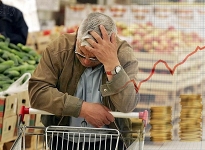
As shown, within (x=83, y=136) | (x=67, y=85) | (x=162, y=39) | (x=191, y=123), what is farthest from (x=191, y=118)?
(x=67, y=85)

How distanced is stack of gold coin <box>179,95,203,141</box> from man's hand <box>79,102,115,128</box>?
43cm

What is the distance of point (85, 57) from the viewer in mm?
3484

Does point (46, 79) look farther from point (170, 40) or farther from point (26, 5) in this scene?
point (26, 5)

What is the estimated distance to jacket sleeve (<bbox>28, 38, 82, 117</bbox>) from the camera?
138 inches

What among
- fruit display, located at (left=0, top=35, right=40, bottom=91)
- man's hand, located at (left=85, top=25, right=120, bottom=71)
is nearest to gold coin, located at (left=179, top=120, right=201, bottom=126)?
man's hand, located at (left=85, top=25, right=120, bottom=71)

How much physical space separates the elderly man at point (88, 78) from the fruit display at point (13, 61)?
2119mm

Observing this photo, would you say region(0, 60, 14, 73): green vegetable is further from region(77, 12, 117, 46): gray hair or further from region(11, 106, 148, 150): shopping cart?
region(77, 12, 117, 46): gray hair

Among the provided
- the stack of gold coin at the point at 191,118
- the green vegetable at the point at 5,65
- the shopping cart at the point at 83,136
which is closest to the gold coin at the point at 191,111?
the stack of gold coin at the point at 191,118

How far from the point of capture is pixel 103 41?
3350 mm

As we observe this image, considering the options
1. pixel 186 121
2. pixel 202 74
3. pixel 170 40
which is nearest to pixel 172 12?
pixel 170 40

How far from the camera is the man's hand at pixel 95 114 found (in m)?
3.48

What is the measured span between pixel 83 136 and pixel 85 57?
1.71ft

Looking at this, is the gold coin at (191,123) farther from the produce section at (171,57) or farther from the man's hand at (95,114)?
the man's hand at (95,114)

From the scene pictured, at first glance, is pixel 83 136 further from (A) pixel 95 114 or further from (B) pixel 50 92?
(B) pixel 50 92
